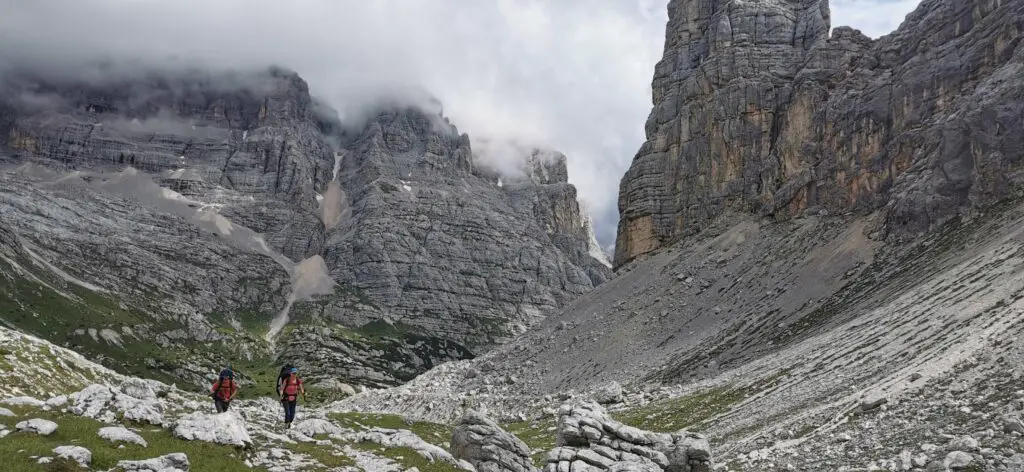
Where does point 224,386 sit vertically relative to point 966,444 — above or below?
above

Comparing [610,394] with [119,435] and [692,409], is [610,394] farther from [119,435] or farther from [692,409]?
[119,435]

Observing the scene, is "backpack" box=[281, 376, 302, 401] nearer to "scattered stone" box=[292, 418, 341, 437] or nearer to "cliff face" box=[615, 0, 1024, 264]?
"scattered stone" box=[292, 418, 341, 437]

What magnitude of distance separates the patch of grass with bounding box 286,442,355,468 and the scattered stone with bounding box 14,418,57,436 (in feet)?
25.2

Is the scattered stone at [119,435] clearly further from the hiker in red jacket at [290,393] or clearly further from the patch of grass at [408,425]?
the patch of grass at [408,425]

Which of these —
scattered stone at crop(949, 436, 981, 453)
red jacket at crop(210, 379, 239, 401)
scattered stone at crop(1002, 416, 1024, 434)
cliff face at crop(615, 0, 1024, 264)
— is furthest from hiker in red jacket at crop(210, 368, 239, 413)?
cliff face at crop(615, 0, 1024, 264)

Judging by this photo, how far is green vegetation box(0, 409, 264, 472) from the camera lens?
19719 millimetres

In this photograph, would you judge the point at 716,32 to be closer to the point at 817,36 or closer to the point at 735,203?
the point at 817,36

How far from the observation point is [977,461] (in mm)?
30141

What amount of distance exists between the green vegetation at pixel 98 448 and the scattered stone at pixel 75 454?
0.20m

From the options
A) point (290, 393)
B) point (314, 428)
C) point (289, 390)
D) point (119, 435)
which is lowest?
point (119, 435)

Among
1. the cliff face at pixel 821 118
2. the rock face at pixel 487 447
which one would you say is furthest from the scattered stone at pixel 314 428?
the cliff face at pixel 821 118

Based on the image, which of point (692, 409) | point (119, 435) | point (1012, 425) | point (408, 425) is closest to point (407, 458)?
point (119, 435)

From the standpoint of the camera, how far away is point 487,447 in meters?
36.2

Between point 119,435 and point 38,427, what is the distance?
8.07ft
